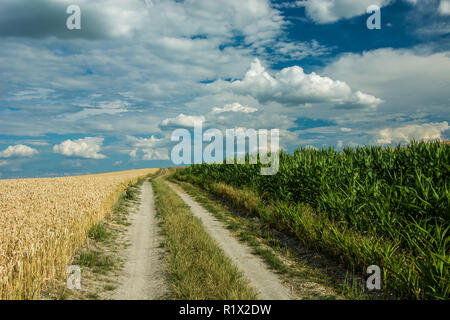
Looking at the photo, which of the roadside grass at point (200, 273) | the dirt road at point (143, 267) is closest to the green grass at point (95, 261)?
the dirt road at point (143, 267)

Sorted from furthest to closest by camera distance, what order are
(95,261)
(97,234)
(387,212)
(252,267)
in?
1. (97,234)
2. (387,212)
3. (95,261)
4. (252,267)

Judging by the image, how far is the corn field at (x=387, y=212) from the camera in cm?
483

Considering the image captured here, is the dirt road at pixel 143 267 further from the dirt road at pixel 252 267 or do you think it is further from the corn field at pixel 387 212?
the corn field at pixel 387 212

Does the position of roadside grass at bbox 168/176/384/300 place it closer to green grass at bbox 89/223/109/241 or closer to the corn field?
the corn field

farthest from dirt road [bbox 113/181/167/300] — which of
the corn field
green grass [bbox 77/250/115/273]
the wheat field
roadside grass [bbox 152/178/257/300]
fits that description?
the corn field

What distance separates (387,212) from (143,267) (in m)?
6.86

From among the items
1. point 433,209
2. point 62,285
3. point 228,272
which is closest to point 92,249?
point 62,285

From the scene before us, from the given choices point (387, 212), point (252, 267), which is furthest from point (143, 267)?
point (387, 212)

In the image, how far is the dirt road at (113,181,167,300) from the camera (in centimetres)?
542

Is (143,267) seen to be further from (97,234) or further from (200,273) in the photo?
(97,234)

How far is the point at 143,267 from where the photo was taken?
6844mm

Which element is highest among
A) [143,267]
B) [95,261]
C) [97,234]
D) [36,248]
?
[36,248]

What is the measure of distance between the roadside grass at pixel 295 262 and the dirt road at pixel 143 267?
290cm
